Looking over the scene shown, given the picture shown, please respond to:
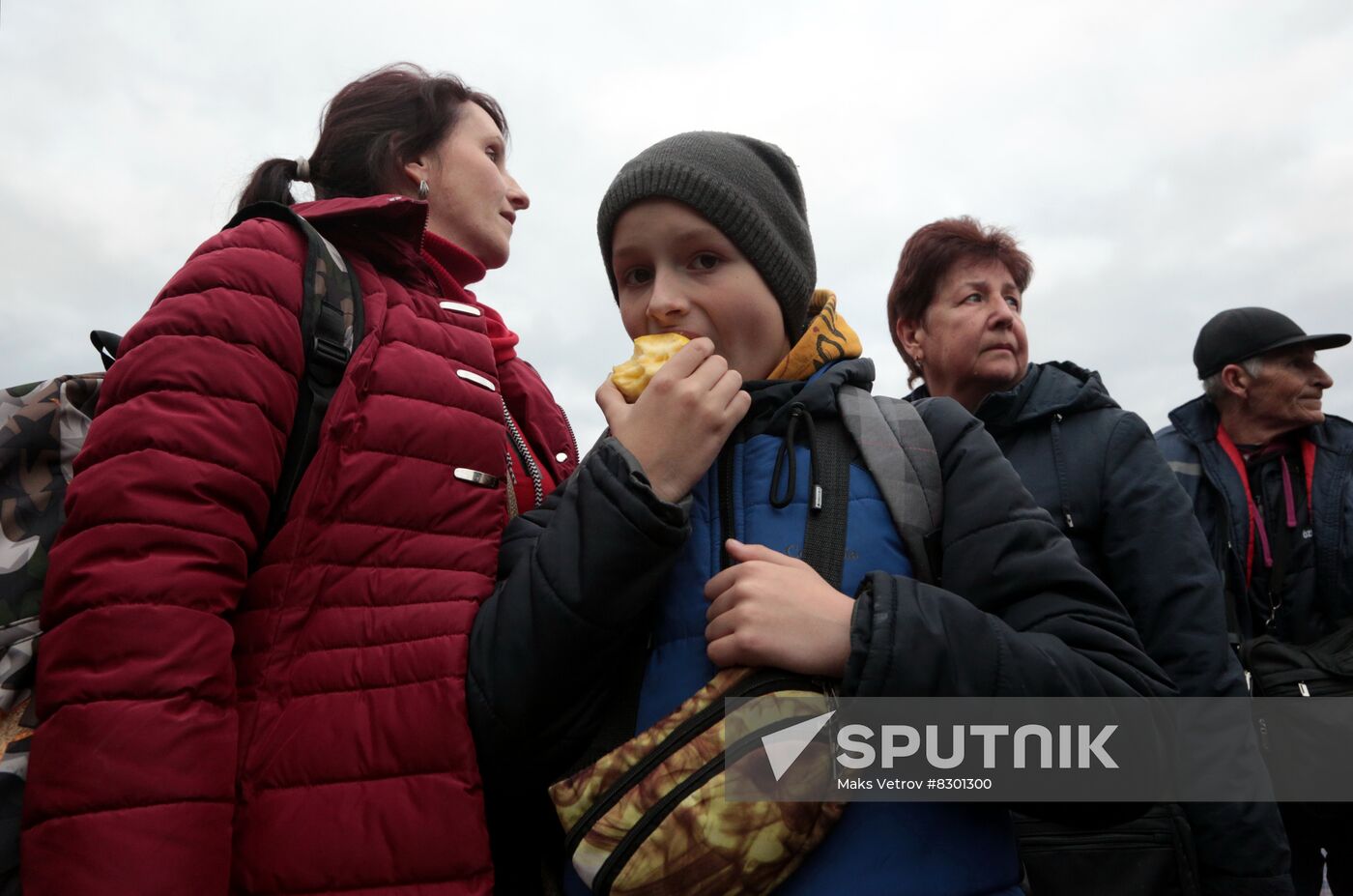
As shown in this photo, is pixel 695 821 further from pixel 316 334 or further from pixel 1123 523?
pixel 1123 523

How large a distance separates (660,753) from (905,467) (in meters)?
0.68

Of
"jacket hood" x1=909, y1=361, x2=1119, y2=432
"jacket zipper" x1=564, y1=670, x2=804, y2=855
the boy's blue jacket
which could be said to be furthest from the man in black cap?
"jacket zipper" x1=564, y1=670, x2=804, y2=855

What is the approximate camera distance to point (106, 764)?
118 centimetres

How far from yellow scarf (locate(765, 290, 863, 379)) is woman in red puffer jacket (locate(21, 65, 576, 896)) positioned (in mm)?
610

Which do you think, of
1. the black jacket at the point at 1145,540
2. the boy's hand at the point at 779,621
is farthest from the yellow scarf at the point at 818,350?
the black jacket at the point at 1145,540

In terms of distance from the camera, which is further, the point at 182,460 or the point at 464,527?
the point at 464,527

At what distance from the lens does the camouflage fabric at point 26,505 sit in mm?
1361

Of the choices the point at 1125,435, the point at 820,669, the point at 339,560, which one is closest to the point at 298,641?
the point at 339,560

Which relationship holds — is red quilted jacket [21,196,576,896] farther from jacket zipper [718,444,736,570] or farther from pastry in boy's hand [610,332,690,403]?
jacket zipper [718,444,736,570]

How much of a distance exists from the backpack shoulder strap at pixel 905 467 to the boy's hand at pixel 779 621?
0.22m

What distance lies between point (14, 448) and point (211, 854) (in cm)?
82

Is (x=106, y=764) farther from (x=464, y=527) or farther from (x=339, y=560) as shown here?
(x=464, y=527)

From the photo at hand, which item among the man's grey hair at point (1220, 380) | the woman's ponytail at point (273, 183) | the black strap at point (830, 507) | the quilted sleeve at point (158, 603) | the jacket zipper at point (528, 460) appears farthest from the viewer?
the man's grey hair at point (1220, 380)

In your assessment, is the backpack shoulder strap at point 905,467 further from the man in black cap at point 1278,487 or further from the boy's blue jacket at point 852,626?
the man in black cap at point 1278,487
